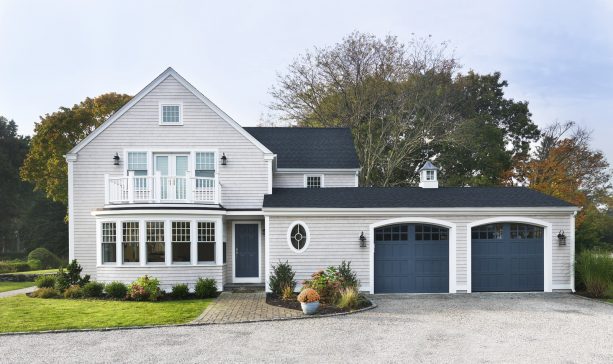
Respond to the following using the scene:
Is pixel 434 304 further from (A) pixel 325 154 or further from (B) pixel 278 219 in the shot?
(A) pixel 325 154

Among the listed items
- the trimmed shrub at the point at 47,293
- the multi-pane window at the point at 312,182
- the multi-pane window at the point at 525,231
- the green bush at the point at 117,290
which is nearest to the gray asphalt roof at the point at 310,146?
the multi-pane window at the point at 312,182

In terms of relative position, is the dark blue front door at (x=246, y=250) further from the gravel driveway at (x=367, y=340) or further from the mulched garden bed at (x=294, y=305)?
the gravel driveway at (x=367, y=340)

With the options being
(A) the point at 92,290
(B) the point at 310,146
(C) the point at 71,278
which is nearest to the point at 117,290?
(A) the point at 92,290

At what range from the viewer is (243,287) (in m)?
19.3

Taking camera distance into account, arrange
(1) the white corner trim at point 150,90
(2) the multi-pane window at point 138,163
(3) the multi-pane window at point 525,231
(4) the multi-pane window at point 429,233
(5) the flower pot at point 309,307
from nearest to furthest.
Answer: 1. (5) the flower pot at point 309,307
2. (4) the multi-pane window at point 429,233
3. (3) the multi-pane window at point 525,231
4. (1) the white corner trim at point 150,90
5. (2) the multi-pane window at point 138,163

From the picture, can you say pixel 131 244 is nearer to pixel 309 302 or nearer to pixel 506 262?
pixel 309 302

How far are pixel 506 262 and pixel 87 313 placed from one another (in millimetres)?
14502

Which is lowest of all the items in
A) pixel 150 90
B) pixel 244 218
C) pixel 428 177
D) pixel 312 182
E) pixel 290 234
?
pixel 290 234

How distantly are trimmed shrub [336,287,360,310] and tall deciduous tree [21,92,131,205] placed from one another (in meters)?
27.6

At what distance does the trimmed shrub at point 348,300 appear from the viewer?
14.8 metres

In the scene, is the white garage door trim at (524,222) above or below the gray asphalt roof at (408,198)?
below

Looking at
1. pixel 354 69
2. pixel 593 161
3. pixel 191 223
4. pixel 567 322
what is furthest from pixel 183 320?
pixel 593 161

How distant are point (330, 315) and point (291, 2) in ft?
38.0

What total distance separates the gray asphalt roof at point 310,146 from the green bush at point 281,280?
684cm
